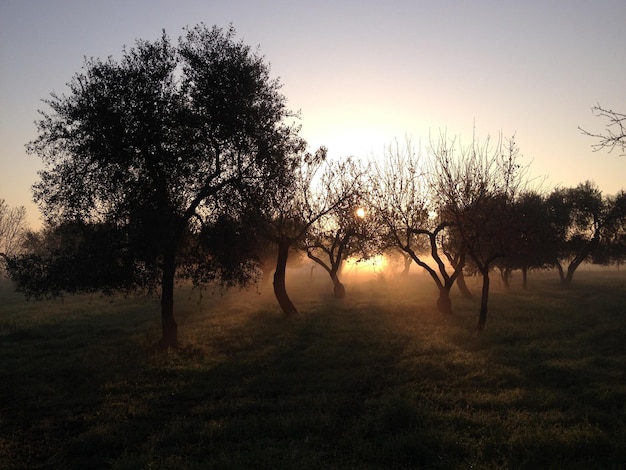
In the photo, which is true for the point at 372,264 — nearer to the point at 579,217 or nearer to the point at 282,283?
the point at 282,283

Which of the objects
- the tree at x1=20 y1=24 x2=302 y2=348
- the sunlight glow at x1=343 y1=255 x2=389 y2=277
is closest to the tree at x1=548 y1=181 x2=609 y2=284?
the sunlight glow at x1=343 y1=255 x2=389 y2=277

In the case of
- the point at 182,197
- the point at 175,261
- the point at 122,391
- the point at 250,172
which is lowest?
the point at 122,391

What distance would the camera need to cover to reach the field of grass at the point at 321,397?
30.9 ft

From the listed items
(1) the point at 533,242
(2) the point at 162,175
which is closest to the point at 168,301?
(2) the point at 162,175

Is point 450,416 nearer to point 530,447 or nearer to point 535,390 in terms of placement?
point 530,447

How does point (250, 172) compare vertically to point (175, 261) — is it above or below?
above

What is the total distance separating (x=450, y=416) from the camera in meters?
11.4

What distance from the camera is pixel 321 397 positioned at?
44.1ft

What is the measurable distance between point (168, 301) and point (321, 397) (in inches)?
441

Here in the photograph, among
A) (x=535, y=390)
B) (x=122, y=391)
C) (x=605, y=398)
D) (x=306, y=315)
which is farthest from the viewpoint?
(x=306, y=315)

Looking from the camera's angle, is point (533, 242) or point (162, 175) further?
point (533, 242)

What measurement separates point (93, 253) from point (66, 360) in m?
4.96

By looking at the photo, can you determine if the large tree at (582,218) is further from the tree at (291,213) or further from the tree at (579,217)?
the tree at (291,213)

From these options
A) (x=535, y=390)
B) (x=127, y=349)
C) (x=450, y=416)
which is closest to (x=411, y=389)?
(x=450, y=416)
